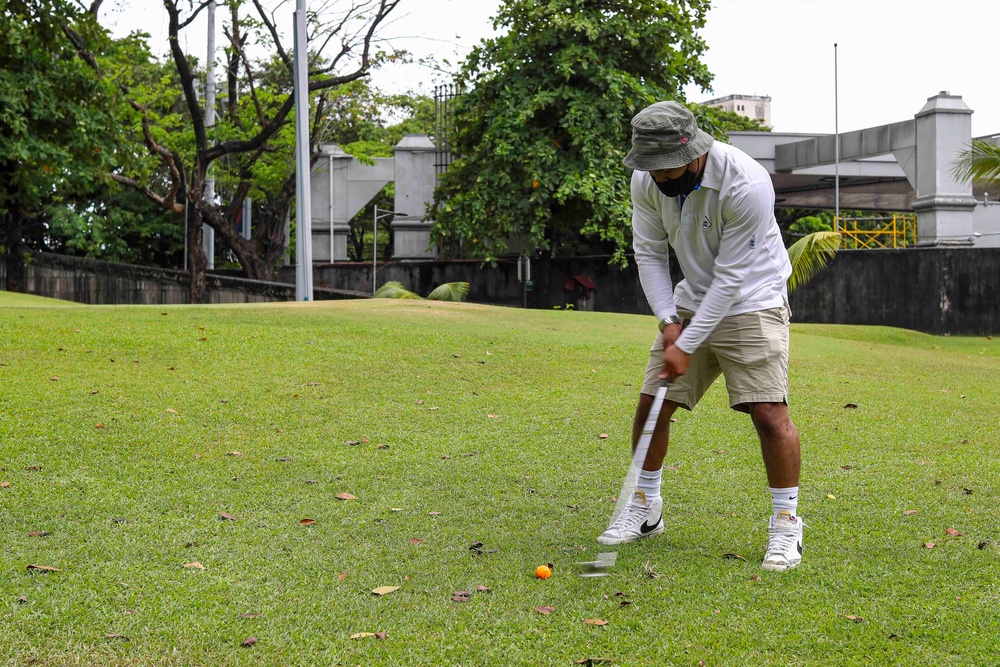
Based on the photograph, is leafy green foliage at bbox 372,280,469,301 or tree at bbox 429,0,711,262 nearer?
leafy green foliage at bbox 372,280,469,301

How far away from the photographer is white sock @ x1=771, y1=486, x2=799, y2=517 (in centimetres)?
417

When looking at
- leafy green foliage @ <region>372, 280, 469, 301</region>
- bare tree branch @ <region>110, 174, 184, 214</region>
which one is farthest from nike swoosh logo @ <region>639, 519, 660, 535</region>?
bare tree branch @ <region>110, 174, 184, 214</region>

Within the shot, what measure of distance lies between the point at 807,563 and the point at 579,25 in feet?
64.8

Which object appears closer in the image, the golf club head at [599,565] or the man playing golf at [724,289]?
the golf club head at [599,565]

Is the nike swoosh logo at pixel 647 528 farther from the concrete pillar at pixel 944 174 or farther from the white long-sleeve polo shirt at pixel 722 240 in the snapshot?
the concrete pillar at pixel 944 174

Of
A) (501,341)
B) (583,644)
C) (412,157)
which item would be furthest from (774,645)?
(412,157)

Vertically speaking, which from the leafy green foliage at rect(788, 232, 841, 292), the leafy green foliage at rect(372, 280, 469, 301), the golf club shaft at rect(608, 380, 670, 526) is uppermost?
the leafy green foliage at rect(788, 232, 841, 292)

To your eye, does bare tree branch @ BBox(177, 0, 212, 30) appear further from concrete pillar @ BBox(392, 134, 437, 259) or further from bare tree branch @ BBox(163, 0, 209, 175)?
concrete pillar @ BBox(392, 134, 437, 259)

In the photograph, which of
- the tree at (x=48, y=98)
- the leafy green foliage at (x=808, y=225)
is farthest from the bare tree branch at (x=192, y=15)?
the leafy green foliage at (x=808, y=225)

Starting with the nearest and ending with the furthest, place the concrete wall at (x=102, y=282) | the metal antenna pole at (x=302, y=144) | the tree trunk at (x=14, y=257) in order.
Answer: the metal antenna pole at (x=302, y=144), the concrete wall at (x=102, y=282), the tree trunk at (x=14, y=257)

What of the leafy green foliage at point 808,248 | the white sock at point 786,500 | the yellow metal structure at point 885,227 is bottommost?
the white sock at point 786,500

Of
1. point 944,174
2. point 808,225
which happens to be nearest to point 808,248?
point 944,174

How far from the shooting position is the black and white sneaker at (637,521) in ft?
14.4

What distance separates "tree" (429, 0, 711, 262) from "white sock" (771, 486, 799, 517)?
17.6m
